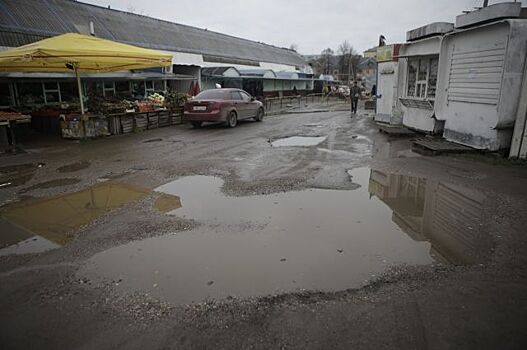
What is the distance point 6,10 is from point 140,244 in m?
18.3

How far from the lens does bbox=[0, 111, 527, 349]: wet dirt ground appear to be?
9.41ft

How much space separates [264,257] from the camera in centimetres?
406

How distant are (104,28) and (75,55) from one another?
1292 cm

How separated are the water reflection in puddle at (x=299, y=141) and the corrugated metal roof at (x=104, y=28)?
12792 millimetres

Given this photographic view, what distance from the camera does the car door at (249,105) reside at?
16.5 m

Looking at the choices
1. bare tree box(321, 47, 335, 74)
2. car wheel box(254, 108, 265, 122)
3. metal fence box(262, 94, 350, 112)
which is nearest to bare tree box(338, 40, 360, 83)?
bare tree box(321, 47, 335, 74)

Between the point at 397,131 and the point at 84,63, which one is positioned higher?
the point at 84,63

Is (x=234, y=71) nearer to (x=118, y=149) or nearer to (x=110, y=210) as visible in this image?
(x=118, y=149)

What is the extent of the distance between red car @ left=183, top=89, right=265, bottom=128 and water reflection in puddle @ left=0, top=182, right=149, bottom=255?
7869mm

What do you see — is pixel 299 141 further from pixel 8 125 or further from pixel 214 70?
pixel 214 70

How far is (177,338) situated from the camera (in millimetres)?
2781

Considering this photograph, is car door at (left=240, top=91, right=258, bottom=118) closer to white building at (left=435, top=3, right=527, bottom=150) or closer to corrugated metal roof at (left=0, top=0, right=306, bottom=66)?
white building at (left=435, top=3, right=527, bottom=150)

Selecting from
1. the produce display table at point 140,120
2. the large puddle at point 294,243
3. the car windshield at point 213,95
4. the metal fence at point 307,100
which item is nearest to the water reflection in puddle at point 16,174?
the large puddle at point 294,243

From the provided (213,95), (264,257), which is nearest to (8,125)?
(213,95)
